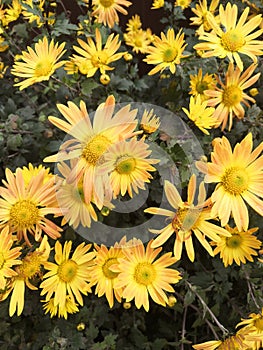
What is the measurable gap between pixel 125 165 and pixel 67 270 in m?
0.36

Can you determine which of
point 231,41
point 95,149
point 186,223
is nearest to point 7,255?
point 95,149

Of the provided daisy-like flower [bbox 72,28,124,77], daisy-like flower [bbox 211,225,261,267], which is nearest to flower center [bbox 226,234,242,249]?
daisy-like flower [bbox 211,225,261,267]

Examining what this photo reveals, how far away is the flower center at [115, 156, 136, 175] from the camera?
1.09m

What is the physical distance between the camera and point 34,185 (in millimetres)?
1140

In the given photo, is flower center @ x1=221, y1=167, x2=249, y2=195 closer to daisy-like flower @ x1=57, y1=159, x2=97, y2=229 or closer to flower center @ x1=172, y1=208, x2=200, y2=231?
flower center @ x1=172, y1=208, x2=200, y2=231

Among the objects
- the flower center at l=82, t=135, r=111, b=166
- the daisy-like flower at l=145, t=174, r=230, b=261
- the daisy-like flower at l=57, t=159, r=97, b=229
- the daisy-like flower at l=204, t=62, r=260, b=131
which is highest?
the daisy-like flower at l=204, t=62, r=260, b=131

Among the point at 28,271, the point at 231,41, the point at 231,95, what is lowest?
the point at 28,271

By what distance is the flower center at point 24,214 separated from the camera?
1160mm

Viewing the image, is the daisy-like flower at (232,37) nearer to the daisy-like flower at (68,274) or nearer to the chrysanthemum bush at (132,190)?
the chrysanthemum bush at (132,190)

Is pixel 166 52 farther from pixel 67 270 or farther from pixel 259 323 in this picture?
pixel 259 323

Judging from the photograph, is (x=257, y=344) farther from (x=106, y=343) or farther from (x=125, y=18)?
(x=125, y=18)

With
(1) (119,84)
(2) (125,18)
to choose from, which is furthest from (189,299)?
(2) (125,18)

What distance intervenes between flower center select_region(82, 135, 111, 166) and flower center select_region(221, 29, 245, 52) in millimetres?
485

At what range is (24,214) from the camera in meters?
1.16
